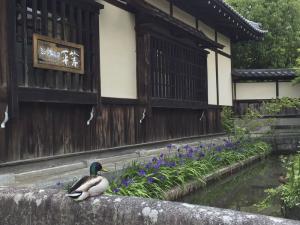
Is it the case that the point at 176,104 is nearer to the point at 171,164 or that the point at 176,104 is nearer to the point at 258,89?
the point at 171,164

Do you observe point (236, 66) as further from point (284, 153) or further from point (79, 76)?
point (79, 76)

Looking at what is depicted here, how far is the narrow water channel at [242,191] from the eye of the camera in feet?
29.0

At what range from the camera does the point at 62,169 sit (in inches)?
310

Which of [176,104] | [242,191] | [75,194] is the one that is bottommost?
[242,191]

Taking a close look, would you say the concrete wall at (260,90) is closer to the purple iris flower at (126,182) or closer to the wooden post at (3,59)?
the purple iris flower at (126,182)

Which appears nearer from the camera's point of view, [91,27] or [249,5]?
[91,27]

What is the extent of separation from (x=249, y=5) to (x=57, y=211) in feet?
81.4

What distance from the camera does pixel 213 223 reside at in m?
3.50

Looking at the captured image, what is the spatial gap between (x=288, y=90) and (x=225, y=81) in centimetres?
389

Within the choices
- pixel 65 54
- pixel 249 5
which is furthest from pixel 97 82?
pixel 249 5

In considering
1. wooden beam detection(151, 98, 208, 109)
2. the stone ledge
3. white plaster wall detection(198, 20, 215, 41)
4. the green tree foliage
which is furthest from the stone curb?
the green tree foliage

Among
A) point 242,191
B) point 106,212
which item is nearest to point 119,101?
point 242,191

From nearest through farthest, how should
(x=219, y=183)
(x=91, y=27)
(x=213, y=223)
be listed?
(x=213, y=223) < (x=91, y=27) < (x=219, y=183)

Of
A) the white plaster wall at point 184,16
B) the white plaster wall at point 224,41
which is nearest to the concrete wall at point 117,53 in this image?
the white plaster wall at point 184,16
